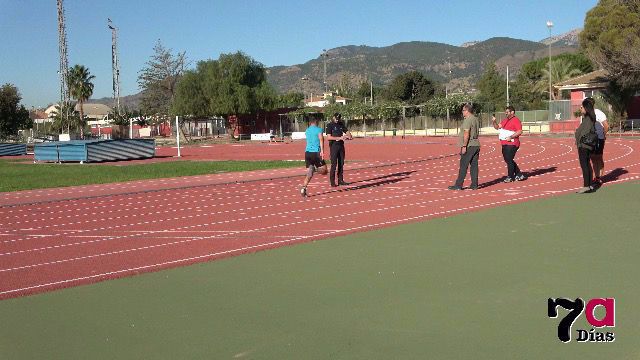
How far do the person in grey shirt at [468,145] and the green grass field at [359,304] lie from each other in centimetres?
577

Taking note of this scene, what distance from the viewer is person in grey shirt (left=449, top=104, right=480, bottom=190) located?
15398 millimetres

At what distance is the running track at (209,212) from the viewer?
9.20 meters

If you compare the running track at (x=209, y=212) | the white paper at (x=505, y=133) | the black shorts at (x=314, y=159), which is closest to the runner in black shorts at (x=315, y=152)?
the black shorts at (x=314, y=159)

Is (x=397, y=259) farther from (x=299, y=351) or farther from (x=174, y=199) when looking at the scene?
(x=174, y=199)

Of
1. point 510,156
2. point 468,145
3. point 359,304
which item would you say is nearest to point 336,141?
point 468,145

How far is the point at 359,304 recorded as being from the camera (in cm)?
635

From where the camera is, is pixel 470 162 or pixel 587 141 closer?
pixel 587 141

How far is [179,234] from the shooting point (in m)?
11.2

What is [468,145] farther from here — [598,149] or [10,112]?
[10,112]

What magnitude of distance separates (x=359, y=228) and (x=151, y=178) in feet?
46.2

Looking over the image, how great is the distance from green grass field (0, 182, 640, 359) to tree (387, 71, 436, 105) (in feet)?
355

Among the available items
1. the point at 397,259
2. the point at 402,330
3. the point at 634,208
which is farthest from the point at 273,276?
the point at 634,208

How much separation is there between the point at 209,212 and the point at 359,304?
795 centimetres

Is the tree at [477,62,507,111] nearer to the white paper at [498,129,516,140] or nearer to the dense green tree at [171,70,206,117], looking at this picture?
the dense green tree at [171,70,206,117]
